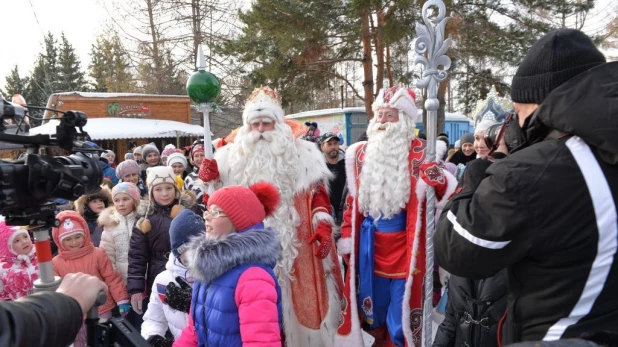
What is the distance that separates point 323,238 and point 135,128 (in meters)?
16.6

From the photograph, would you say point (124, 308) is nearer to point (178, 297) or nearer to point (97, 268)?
point (97, 268)

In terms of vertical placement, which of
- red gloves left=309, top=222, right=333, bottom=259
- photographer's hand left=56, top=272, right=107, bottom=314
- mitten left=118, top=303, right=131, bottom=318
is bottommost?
mitten left=118, top=303, right=131, bottom=318

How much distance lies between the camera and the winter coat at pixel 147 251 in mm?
3383

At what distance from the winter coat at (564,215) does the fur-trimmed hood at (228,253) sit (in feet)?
3.42

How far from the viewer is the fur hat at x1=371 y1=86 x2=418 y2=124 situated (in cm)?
367

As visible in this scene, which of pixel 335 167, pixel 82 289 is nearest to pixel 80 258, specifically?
pixel 82 289

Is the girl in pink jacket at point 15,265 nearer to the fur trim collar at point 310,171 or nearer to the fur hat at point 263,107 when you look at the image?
the fur hat at point 263,107

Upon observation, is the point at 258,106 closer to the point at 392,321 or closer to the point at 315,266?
the point at 315,266

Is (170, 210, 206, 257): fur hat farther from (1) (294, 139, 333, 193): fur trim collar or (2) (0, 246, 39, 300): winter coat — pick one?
(2) (0, 246, 39, 300): winter coat

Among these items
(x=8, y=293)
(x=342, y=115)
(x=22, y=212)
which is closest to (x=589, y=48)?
(x=22, y=212)

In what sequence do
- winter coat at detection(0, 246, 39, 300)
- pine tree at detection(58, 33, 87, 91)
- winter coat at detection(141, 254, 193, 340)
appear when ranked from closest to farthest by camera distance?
1. winter coat at detection(141, 254, 193, 340)
2. winter coat at detection(0, 246, 39, 300)
3. pine tree at detection(58, 33, 87, 91)

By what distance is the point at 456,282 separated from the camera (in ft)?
7.44

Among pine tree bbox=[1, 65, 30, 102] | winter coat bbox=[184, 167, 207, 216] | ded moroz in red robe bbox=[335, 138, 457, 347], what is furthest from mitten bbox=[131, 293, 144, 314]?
pine tree bbox=[1, 65, 30, 102]

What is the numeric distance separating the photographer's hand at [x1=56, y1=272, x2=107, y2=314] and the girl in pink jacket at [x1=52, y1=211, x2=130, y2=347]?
216 cm
